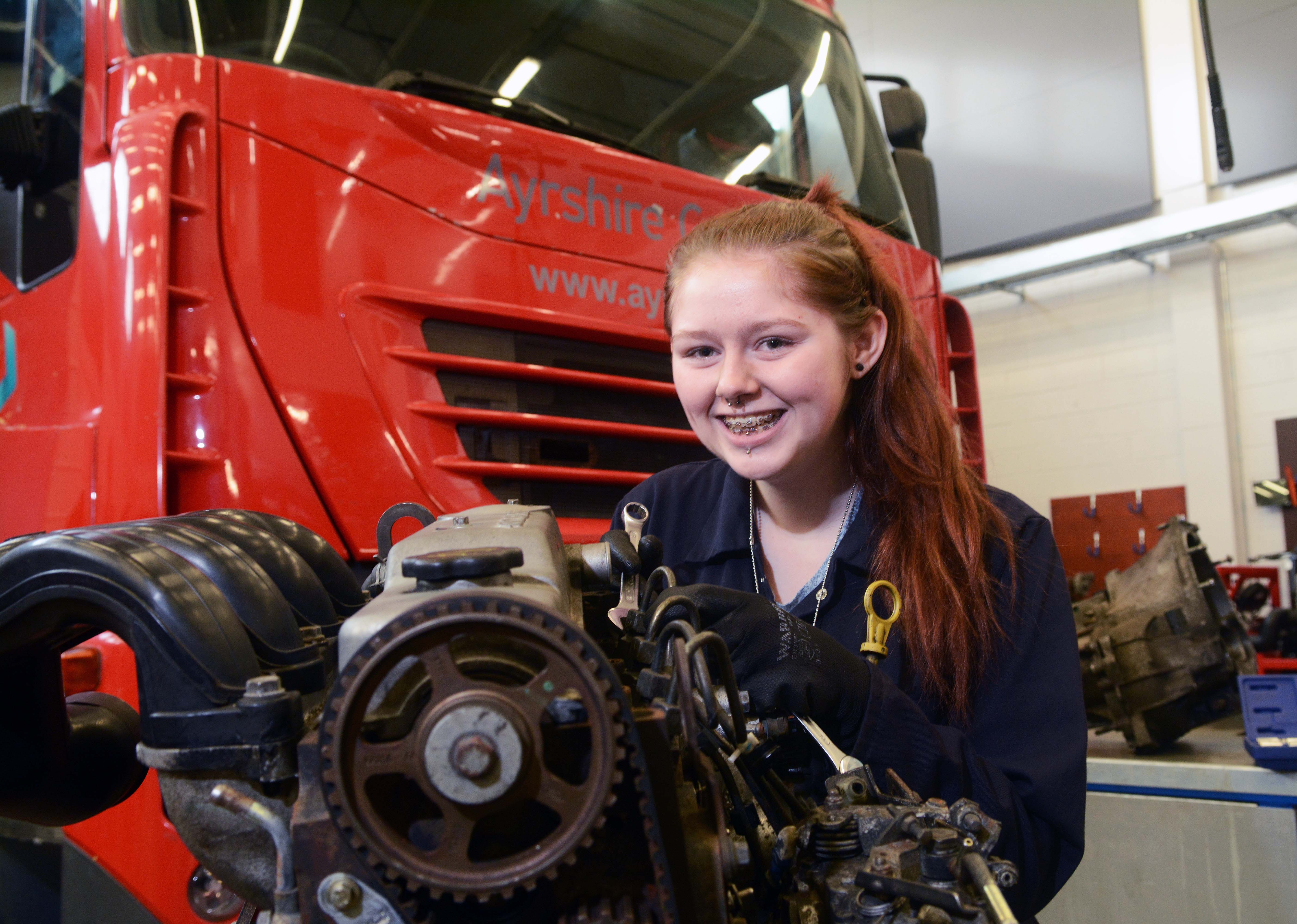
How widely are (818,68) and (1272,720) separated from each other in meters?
2.02

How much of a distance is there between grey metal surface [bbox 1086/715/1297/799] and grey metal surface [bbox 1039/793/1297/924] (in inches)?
1.4

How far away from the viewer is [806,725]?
2.72ft

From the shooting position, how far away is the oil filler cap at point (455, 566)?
573 millimetres

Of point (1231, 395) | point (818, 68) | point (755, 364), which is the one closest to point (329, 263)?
point (755, 364)

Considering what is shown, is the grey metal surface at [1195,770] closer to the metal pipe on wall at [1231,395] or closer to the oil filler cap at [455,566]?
the oil filler cap at [455,566]

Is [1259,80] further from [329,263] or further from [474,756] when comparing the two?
[474,756]

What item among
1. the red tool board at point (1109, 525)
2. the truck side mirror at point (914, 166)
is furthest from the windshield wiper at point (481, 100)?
the red tool board at point (1109, 525)

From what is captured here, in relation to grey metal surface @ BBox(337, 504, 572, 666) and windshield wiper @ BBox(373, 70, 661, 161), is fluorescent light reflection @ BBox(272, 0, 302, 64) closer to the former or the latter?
windshield wiper @ BBox(373, 70, 661, 161)

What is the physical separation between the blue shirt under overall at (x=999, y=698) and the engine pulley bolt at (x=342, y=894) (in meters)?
0.54

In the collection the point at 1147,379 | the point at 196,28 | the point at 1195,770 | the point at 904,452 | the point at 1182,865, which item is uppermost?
the point at 196,28

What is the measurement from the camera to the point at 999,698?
4.02ft

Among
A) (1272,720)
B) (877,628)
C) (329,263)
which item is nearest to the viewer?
(877,628)

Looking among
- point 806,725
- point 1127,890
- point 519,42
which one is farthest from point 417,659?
point 1127,890

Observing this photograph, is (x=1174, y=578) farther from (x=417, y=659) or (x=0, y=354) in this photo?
(x=0, y=354)
